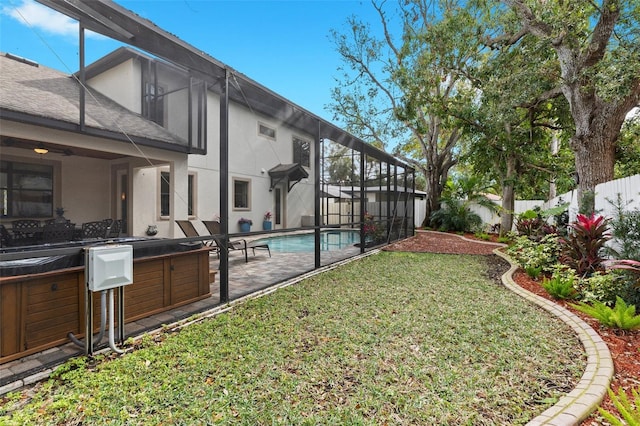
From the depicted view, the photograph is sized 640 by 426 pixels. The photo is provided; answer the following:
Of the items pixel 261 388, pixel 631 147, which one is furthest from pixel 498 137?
pixel 261 388

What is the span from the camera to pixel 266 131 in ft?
45.3

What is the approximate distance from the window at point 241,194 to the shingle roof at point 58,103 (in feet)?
15.3

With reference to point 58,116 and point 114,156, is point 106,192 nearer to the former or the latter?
point 114,156

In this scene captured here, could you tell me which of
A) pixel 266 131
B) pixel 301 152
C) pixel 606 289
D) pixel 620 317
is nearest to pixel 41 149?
pixel 266 131

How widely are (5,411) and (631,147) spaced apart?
13.3 m

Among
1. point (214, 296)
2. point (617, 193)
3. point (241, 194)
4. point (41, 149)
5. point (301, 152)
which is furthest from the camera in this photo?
point (301, 152)

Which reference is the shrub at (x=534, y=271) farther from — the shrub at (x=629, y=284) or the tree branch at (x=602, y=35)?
the tree branch at (x=602, y=35)

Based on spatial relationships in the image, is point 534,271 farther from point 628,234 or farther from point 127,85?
point 127,85

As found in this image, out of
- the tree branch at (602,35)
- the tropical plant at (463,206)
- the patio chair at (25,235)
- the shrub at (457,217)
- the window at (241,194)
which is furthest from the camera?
the shrub at (457,217)

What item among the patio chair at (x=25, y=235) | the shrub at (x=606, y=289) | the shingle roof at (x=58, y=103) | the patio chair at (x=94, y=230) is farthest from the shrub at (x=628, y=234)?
the patio chair at (x=25, y=235)

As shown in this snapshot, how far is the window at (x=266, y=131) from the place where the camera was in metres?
13.4

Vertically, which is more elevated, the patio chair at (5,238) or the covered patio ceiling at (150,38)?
the covered patio ceiling at (150,38)

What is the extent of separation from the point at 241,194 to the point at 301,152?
4.53 metres

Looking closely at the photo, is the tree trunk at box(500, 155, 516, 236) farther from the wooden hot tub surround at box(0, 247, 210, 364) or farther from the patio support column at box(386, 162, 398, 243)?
the wooden hot tub surround at box(0, 247, 210, 364)
